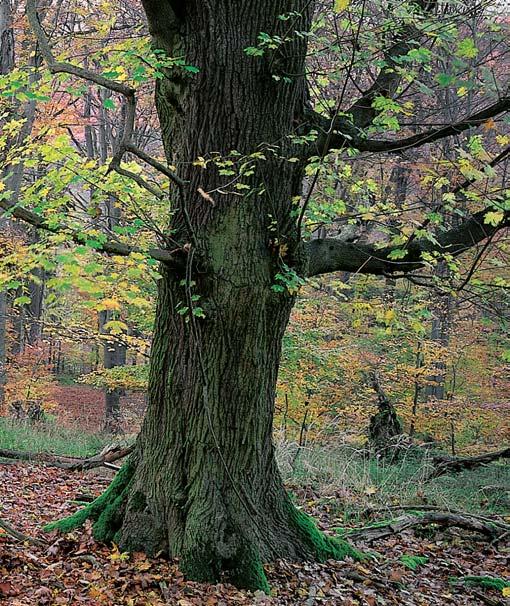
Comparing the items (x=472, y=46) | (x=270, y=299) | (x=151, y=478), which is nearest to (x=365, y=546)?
(x=151, y=478)

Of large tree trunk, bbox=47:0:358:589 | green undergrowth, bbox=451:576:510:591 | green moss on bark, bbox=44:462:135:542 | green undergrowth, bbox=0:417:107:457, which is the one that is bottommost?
green undergrowth, bbox=451:576:510:591

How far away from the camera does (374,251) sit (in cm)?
534

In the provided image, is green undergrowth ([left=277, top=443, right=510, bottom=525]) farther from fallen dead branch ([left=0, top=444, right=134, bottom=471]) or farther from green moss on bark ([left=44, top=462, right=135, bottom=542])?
green moss on bark ([left=44, top=462, right=135, bottom=542])

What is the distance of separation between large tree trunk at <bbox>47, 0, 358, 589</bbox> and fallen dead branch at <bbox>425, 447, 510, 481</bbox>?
5367 mm

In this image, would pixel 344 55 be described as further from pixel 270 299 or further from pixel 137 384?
pixel 137 384

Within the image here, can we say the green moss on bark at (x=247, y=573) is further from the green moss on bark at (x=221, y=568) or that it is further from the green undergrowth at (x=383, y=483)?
the green undergrowth at (x=383, y=483)

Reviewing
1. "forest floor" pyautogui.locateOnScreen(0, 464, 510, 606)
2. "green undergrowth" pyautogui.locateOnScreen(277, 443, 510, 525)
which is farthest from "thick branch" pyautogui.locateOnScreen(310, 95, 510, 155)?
"green undergrowth" pyautogui.locateOnScreen(277, 443, 510, 525)

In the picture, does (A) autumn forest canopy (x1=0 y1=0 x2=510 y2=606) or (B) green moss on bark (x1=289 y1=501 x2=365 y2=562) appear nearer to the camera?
(A) autumn forest canopy (x1=0 y1=0 x2=510 y2=606)

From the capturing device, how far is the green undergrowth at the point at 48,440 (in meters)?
9.37

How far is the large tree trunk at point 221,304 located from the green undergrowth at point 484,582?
5.77ft

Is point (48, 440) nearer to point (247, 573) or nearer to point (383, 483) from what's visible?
point (383, 483)

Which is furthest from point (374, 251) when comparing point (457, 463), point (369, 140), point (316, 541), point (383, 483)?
point (457, 463)

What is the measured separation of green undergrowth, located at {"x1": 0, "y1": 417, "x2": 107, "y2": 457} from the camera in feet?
30.7

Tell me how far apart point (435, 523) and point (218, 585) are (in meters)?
3.13
